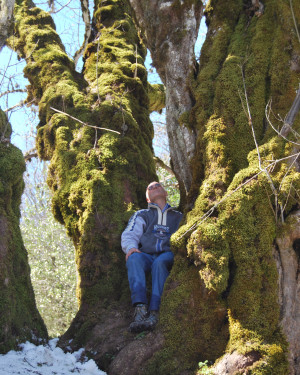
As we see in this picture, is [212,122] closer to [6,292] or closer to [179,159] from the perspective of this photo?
[179,159]

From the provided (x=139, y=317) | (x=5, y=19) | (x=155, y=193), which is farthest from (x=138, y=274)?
(x=5, y=19)

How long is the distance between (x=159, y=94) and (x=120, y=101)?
2.60 m

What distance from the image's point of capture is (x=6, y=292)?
14.2ft

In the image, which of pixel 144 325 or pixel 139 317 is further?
pixel 139 317

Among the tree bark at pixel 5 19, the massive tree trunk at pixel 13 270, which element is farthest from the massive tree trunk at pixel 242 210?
the tree bark at pixel 5 19

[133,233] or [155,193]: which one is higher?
[155,193]

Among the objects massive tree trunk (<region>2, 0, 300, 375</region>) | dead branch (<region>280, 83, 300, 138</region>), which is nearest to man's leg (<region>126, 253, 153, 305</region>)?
massive tree trunk (<region>2, 0, 300, 375</region>)

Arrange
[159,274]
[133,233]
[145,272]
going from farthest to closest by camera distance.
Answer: [133,233] < [145,272] < [159,274]

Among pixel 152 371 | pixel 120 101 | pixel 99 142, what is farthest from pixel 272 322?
pixel 120 101

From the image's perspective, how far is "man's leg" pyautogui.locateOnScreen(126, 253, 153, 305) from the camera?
4.44m

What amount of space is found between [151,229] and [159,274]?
30.3 inches

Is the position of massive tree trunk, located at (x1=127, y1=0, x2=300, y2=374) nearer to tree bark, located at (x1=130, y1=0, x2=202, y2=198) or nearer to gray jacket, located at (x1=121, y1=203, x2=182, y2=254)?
tree bark, located at (x1=130, y1=0, x2=202, y2=198)

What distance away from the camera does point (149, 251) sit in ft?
16.5

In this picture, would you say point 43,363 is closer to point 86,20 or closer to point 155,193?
point 155,193
